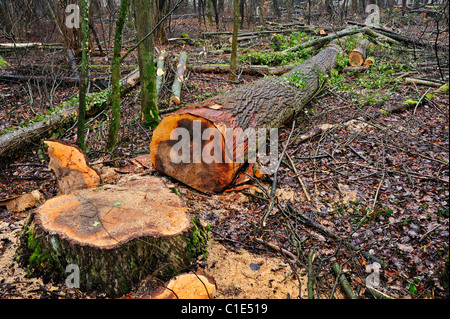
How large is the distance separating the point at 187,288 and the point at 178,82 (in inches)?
251

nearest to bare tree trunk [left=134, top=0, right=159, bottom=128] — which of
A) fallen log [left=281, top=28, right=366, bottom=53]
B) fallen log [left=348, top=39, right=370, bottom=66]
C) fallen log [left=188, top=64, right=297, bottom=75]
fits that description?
fallen log [left=188, top=64, right=297, bottom=75]

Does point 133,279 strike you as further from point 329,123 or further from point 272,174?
point 329,123

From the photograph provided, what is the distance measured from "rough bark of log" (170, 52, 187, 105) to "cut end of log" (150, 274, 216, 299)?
212 inches

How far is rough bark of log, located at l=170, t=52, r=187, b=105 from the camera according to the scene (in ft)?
23.7

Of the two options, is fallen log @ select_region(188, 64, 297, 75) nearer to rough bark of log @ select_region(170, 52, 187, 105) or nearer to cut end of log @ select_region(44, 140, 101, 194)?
rough bark of log @ select_region(170, 52, 187, 105)

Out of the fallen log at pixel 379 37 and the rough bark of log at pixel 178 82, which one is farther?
the fallen log at pixel 379 37

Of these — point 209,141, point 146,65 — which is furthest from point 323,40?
point 209,141

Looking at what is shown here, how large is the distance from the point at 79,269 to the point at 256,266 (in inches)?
64.7

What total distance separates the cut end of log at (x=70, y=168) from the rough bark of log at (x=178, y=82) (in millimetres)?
3689

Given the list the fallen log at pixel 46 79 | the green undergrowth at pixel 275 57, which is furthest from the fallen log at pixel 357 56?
the fallen log at pixel 46 79

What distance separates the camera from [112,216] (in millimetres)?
2750

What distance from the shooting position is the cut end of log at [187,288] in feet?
7.77

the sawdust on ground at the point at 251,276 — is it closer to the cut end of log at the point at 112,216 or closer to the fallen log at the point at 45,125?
the cut end of log at the point at 112,216

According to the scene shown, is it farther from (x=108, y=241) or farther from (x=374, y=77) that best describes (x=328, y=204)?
(x=374, y=77)
